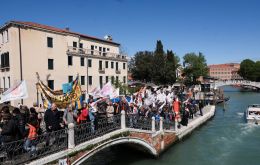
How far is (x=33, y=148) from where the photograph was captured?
7445 millimetres

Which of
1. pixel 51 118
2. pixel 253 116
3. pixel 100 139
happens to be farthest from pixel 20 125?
pixel 253 116

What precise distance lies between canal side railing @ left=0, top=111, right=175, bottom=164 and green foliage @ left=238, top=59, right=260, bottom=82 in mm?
82096

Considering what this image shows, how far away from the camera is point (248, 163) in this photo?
1369 cm

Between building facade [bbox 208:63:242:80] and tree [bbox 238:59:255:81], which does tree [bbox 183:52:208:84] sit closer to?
tree [bbox 238:59:255:81]

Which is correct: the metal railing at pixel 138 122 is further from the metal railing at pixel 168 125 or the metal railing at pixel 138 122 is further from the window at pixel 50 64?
the window at pixel 50 64

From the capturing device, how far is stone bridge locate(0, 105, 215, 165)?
7828mm

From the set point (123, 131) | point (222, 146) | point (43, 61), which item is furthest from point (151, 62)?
point (123, 131)

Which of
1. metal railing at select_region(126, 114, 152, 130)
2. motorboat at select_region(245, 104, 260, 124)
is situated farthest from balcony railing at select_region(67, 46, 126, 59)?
motorboat at select_region(245, 104, 260, 124)

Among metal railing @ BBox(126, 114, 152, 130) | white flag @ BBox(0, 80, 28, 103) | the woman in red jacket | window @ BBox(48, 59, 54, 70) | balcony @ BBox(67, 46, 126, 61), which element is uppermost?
balcony @ BBox(67, 46, 126, 61)

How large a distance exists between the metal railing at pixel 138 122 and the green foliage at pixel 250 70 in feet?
264

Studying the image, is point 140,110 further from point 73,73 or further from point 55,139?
point 73,73

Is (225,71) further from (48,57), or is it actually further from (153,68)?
(48,57)

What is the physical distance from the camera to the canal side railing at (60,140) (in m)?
6.98

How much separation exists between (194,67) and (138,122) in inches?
2454
